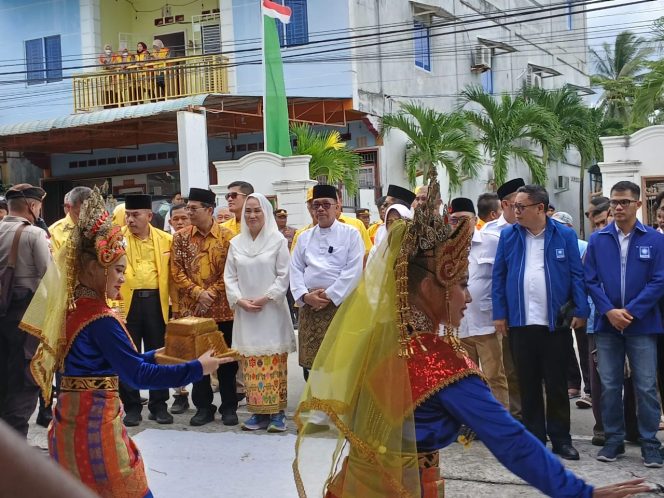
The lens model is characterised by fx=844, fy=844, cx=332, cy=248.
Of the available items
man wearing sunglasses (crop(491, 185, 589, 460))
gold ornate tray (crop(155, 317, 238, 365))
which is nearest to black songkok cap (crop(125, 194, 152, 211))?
man wearing sunglasses (crop(491, 185, 589, 460))

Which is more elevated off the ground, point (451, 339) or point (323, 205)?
point (323, 205)

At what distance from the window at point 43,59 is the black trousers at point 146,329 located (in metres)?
18.3

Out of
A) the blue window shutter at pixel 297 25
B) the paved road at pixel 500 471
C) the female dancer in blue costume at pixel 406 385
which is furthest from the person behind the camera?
the blue window shutter at pixel 297 25

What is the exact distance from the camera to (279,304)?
24.1 ft

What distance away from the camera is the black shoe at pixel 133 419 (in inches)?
290

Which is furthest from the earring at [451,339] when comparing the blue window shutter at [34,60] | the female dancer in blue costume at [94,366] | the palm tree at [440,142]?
the blue window shutter at [34,60]

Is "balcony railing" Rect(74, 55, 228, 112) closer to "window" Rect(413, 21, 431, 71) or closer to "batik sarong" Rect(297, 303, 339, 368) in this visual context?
"window" Rect(413, 21, 431, 71)

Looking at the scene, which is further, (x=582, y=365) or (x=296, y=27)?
(x=296, y=27)

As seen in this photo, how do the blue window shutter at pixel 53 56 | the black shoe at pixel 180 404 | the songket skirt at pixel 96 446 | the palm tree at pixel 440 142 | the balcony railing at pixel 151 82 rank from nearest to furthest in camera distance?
the songket skirt at pixel 96 446 → the black shoe at pixel 180 404 → the palm tree at pixel 440 142 → the balcony railing at pixel 151 82 → the blue window shutter at pixel 53 56

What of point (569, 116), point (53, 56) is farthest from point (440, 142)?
point (53, 56)

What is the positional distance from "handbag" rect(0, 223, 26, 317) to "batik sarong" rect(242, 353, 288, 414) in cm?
197

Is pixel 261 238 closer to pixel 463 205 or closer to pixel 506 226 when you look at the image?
pixel 463 205

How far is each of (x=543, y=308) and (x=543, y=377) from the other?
531 millimetres

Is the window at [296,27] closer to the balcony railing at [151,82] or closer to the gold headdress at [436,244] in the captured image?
the balcony railing at [151,82]
